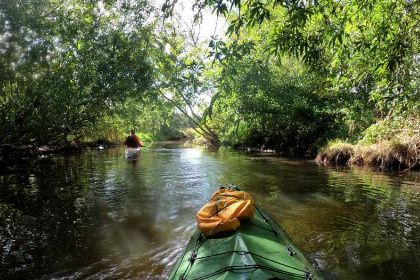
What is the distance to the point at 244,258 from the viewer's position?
2.49 m

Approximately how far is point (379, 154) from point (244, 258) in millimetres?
10670

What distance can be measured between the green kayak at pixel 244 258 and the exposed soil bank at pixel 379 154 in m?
9.38

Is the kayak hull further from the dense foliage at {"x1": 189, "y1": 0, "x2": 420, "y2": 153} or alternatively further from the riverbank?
the dense foliage at {"x1": 189, "y1": 0, "x2": 420, "y2": 153}

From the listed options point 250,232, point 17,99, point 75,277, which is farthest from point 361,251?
point 17,99

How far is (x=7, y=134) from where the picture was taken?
10.3 m

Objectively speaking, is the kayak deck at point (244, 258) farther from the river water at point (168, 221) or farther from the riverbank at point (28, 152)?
the riverbank at point (28, 152)

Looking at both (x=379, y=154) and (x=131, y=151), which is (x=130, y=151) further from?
(x=379, y=154)

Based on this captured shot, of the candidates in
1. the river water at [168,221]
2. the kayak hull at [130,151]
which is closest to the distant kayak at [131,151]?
the kayak hull at [130,151]

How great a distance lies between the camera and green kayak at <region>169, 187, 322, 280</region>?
2334 mm

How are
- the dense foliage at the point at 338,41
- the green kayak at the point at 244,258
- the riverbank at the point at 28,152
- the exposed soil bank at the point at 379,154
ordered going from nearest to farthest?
the green kayak at the point at 244,258
the dense foliage at the point at 338,41
the exposed soil bank at the point at 379,154
the riverbank at the point at 28,152

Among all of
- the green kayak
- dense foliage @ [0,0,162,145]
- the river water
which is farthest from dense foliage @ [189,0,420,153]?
dense foliage @ [0,0,162,145]

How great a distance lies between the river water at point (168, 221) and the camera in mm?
3855

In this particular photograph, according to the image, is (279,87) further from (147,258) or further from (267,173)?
(147,258)

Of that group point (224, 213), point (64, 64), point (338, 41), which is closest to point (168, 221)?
point (224, 213)
